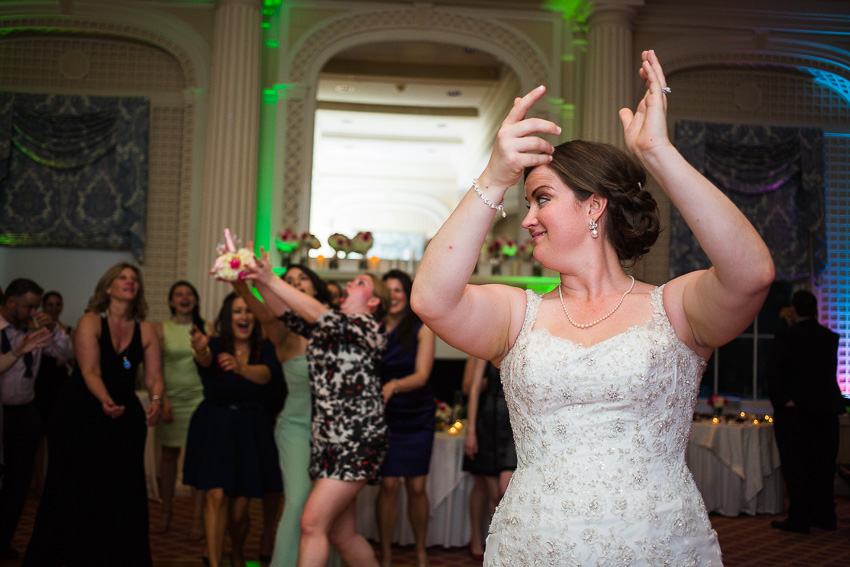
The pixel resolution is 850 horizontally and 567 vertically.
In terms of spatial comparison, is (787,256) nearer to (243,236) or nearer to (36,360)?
(243,236)

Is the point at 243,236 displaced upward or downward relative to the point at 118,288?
upward

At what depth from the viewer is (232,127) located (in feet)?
24.1

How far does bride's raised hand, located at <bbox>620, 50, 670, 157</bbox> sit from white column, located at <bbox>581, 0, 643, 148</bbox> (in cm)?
629

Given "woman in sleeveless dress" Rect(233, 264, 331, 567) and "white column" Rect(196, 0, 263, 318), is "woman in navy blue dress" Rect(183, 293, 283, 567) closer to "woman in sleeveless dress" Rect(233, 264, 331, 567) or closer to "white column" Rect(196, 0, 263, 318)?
"woman in sleeveless dress" Rect(233, 264, 331, 567)

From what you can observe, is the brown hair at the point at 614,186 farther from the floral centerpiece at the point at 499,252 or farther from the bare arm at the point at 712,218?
the floral centerpiece at the point at 499,252

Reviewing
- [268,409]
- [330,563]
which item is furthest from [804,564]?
[268,409]

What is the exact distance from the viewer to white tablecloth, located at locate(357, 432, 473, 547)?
202 inches

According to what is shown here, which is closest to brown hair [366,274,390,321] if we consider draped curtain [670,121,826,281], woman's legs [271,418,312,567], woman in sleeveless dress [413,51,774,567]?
woman's legs [271,418,312,567]

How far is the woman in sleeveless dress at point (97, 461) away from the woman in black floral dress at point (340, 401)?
961 mm

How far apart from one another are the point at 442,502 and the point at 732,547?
201 cm

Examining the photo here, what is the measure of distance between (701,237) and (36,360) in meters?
4.34

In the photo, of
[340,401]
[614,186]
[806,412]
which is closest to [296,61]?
[340,401]

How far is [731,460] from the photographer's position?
248 inches

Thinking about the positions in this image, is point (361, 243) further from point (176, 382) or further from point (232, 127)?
point (176, 382)
